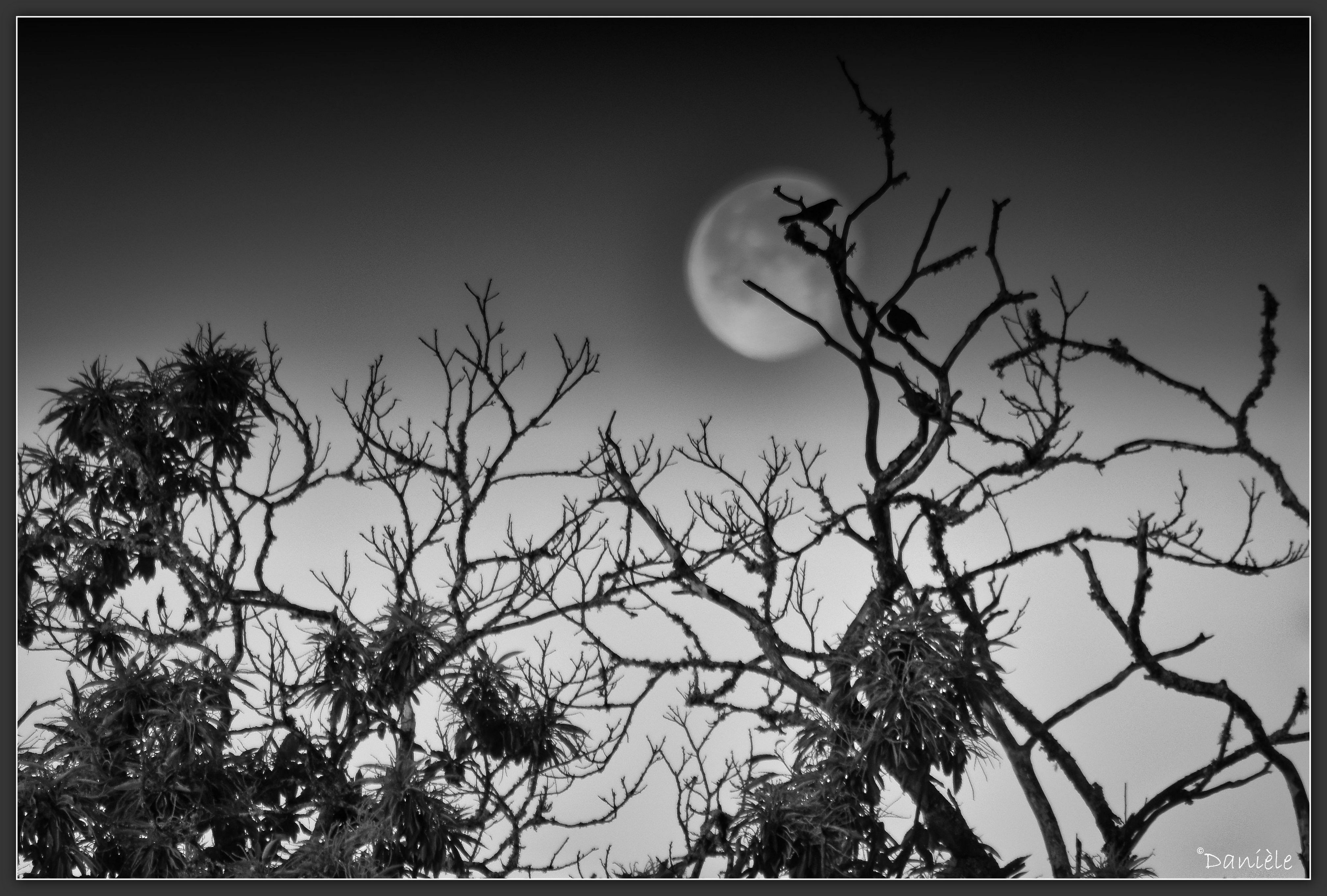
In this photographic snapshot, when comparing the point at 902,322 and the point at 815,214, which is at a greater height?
the point at 815,214

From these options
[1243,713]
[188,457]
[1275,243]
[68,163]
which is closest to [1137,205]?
[1275,243]

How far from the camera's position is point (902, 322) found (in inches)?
119

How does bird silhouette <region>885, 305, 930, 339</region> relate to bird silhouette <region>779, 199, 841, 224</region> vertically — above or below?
below

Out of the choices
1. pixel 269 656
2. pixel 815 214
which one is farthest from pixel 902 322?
pixel 269 656

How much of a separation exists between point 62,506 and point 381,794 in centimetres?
167

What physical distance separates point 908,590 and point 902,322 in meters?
0.79

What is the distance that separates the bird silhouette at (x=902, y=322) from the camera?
9.89 feet

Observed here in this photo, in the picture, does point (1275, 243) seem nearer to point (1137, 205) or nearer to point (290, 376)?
point (1137, 205)

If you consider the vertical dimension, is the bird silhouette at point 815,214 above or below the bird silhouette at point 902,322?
above

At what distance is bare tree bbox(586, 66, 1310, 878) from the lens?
2.55 metres

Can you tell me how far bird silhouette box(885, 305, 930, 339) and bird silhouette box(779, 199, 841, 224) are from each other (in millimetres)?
351

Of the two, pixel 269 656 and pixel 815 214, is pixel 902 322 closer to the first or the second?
pixel 815 214

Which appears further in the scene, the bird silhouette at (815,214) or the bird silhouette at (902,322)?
the bird silhouette at (902,322)

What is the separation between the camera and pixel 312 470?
12.7ft
